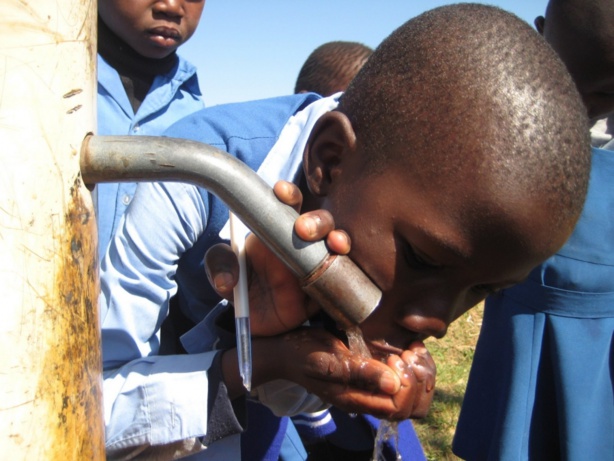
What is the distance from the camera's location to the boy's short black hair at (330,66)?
364 cm

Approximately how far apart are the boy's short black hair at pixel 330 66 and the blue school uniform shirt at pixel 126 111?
152 centimetres

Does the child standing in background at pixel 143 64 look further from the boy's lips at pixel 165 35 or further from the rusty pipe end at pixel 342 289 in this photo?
the rusty pipe end at pixel 342 289

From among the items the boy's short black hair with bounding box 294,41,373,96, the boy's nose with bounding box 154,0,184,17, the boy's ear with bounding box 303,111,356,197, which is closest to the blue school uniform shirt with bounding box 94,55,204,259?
the boy's nose with bounding box 154,0,184,17

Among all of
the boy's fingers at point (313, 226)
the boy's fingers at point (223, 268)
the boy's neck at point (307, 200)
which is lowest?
the boy's fingers at point (223, 268)

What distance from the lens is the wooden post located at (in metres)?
0.53

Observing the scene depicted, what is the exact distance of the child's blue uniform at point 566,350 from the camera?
1.86m

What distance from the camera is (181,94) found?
219cm

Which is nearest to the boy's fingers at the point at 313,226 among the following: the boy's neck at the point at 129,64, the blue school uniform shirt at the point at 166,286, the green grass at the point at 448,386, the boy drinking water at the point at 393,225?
the boy drinking water at the point at 393,225

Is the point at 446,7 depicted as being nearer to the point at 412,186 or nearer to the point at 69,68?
the point at 412,186

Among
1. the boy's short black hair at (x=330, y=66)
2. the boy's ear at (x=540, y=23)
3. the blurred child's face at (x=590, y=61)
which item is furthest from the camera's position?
the boy's short black hair at (x=330, y=66)

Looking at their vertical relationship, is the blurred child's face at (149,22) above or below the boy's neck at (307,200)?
above

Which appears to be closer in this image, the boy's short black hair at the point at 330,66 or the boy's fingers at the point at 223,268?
the boy's fingers at the point at 223,268

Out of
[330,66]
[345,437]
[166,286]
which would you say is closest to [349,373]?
[166,286]

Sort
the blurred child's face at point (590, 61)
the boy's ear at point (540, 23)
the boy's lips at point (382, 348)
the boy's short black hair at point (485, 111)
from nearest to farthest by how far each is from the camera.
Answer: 1. the boy's short black hair at point (485, 111)
2. the boy's lips at point (382, 348)
3. the blurred child's face at point (590, 61)
4. the boy's ear at point (540, 23)
